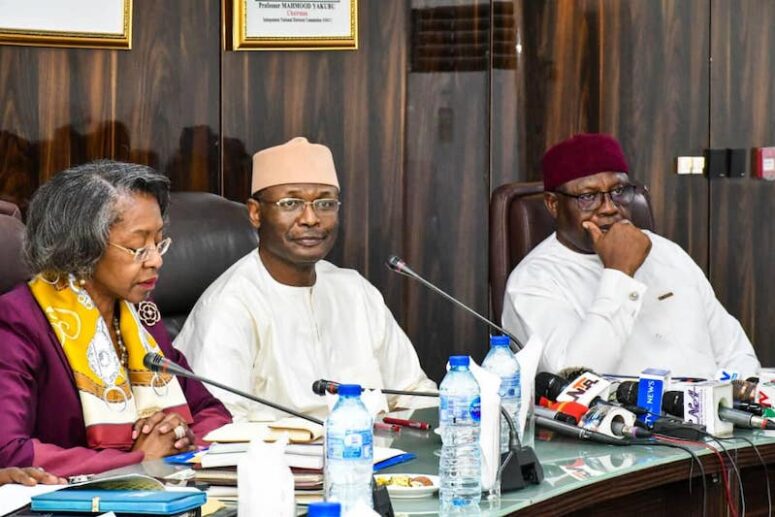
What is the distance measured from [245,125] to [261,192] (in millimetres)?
872

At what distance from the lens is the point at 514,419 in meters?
2.55

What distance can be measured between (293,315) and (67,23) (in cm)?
127

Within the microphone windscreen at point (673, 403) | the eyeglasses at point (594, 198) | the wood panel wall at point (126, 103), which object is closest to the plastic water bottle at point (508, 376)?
the microphone windscreen at point (673, 403)

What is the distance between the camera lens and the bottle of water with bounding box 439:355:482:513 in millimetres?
2189

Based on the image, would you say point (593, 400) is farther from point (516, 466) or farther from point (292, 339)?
point (292, 339)

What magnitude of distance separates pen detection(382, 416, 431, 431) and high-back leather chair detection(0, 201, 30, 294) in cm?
86

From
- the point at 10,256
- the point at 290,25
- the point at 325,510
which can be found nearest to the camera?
the point at 325,510

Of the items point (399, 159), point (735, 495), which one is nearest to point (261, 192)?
point (399, 159)

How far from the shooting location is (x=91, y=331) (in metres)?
2.71

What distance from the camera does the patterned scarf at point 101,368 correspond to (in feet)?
8.71

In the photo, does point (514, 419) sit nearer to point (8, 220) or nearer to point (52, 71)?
point (8, 220)

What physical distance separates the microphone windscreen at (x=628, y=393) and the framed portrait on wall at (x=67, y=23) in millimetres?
2105

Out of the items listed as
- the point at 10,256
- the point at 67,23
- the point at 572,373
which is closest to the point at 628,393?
the point at 572,373

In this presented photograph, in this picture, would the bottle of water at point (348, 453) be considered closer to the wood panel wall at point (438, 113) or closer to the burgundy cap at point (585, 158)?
the burgundy cap at point (585, 158)
